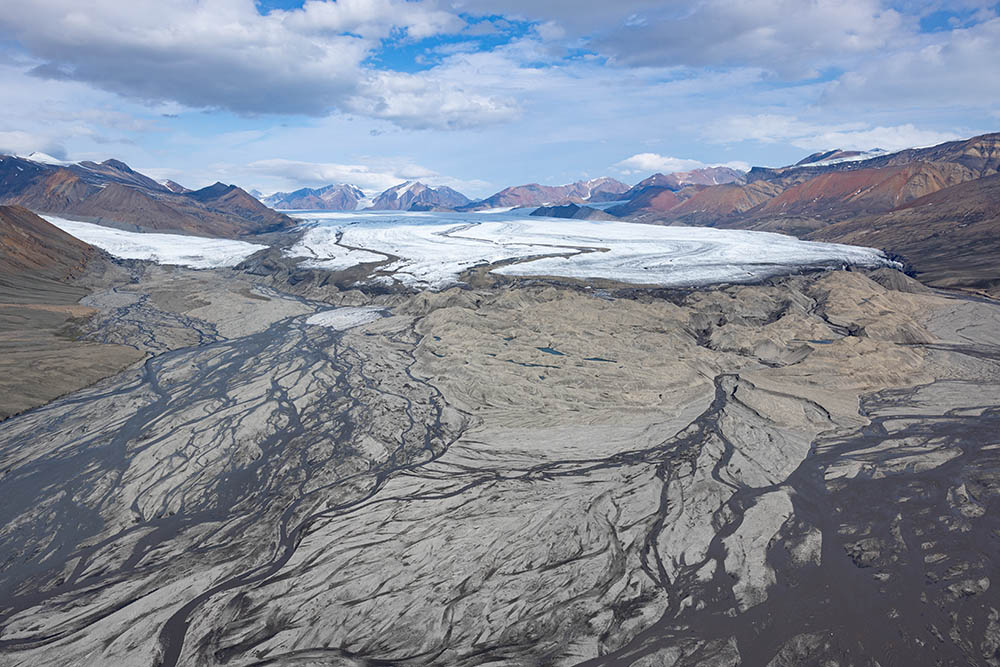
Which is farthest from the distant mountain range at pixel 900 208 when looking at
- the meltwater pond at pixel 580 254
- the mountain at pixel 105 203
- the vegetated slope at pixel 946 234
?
the mountain at pixel 105 203

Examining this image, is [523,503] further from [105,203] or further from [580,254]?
[105,203]

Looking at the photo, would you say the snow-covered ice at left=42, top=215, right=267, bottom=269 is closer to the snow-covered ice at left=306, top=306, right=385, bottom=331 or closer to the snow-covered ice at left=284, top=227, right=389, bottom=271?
the snow-covered ice at left=284, top=227, right=389, bottom=271

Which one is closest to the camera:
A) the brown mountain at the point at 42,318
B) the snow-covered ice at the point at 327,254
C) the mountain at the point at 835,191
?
the brown mountain at the point at 42,318

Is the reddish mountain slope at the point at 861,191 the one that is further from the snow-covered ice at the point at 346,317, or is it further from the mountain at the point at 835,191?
the snow-covered ice at the point at 346,317

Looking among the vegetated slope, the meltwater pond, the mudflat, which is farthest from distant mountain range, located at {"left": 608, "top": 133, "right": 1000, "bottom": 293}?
the mudflat

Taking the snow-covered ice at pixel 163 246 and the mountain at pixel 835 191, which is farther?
the mountain at pixel 835 191

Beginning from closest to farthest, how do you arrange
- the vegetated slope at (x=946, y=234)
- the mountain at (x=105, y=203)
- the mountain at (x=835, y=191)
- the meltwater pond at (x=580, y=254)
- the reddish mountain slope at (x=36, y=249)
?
the reddish mountain slope at (x=36, y=249) → the vegetated slope at (x=946, y=234) → the meltwater pond at (x=580, y=254) → the mountain at (x=105, y=203) → the mountain at (x=835, y=191)

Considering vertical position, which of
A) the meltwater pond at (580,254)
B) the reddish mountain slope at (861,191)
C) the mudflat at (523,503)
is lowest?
the mudflat at (523,503)

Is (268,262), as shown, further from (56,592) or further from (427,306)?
(56,592)
